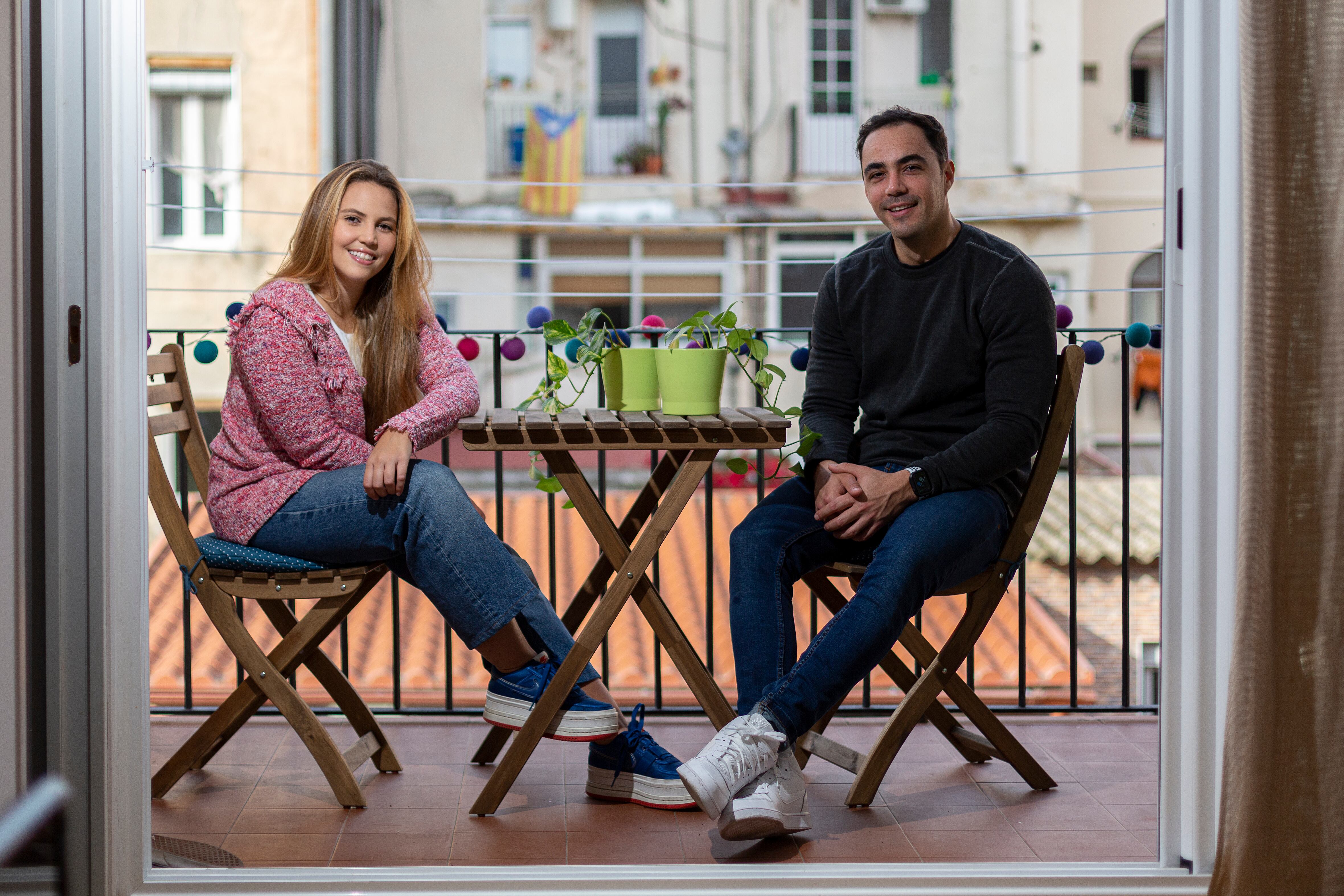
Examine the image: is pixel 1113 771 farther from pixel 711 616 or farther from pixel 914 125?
pixel 914 125

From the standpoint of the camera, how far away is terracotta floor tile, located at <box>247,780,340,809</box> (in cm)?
216

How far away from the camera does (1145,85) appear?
665 inches

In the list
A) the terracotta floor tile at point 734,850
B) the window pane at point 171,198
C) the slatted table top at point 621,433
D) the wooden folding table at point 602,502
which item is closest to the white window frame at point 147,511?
the terracotta floor tile at point 734,850

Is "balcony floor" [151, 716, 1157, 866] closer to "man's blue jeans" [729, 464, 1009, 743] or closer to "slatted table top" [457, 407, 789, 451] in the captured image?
"man's blue jeans" [729, 464, 1009, 743]

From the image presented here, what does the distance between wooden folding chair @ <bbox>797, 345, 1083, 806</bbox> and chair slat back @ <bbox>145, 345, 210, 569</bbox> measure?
3.61 ft

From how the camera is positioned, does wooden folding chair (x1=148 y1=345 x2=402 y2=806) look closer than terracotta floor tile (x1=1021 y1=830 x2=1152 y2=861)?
No

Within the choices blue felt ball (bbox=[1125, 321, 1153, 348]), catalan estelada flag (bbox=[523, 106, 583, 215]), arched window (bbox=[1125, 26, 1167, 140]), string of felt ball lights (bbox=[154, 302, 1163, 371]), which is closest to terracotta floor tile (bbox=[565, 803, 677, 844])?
string of felt ball lights (bbox=[154, 302, 1163, 371])

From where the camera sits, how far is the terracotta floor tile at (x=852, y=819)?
2.05 meters

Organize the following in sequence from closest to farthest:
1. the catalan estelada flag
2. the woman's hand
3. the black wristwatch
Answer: the woman's hand, the black wristwatch, the catalan estelada flag

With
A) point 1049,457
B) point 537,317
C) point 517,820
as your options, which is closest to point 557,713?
point 517,820

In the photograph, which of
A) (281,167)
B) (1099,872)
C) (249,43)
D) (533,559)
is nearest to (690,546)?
(533,559)

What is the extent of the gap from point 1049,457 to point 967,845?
690mm

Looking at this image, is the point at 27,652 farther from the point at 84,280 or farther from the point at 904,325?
the point at 904,325

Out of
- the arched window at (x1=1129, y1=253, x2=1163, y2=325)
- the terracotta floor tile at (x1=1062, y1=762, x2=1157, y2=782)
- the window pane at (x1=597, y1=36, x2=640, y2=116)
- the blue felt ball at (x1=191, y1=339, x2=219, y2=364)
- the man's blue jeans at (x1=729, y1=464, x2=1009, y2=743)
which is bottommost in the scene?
the terracotta floor tile at (x1=1062, y1=762, x2=1157, y2=782)
